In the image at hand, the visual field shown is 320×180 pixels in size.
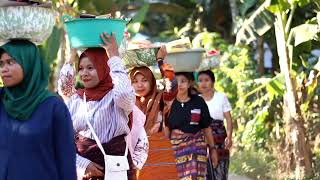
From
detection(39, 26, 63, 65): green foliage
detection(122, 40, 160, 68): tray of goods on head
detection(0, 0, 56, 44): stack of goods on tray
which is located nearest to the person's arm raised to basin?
detection(0, 0, 56, 44): stack of goods on tray

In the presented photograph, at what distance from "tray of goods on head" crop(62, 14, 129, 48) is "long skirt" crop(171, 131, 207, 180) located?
273cm

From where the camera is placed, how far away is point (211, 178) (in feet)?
25.8

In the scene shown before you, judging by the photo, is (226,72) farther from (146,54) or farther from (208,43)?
(146,54)

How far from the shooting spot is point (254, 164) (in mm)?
11539

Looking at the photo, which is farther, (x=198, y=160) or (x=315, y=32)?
(x=315, y=32)

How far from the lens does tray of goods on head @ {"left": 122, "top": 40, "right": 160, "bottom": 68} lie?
5.93 meters

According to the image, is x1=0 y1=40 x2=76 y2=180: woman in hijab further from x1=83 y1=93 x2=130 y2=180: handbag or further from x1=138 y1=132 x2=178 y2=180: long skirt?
x1=138 y1=132 x2=178 y2=180: long skirt

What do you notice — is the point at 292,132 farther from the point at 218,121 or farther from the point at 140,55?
the point at 140,55

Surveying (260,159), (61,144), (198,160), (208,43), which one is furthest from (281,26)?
(61,144)

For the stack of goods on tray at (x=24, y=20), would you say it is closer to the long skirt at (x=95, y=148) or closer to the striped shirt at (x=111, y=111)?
the striped shirt at (x=111, y=111)

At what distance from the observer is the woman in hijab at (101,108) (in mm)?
4367

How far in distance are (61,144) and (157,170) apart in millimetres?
2388

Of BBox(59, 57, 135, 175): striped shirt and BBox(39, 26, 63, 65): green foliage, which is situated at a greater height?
BBox(39, 26, 63, 65): green foliage

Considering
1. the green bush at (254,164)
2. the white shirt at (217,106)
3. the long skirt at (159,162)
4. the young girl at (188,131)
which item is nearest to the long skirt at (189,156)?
the young girl at (188,131)
